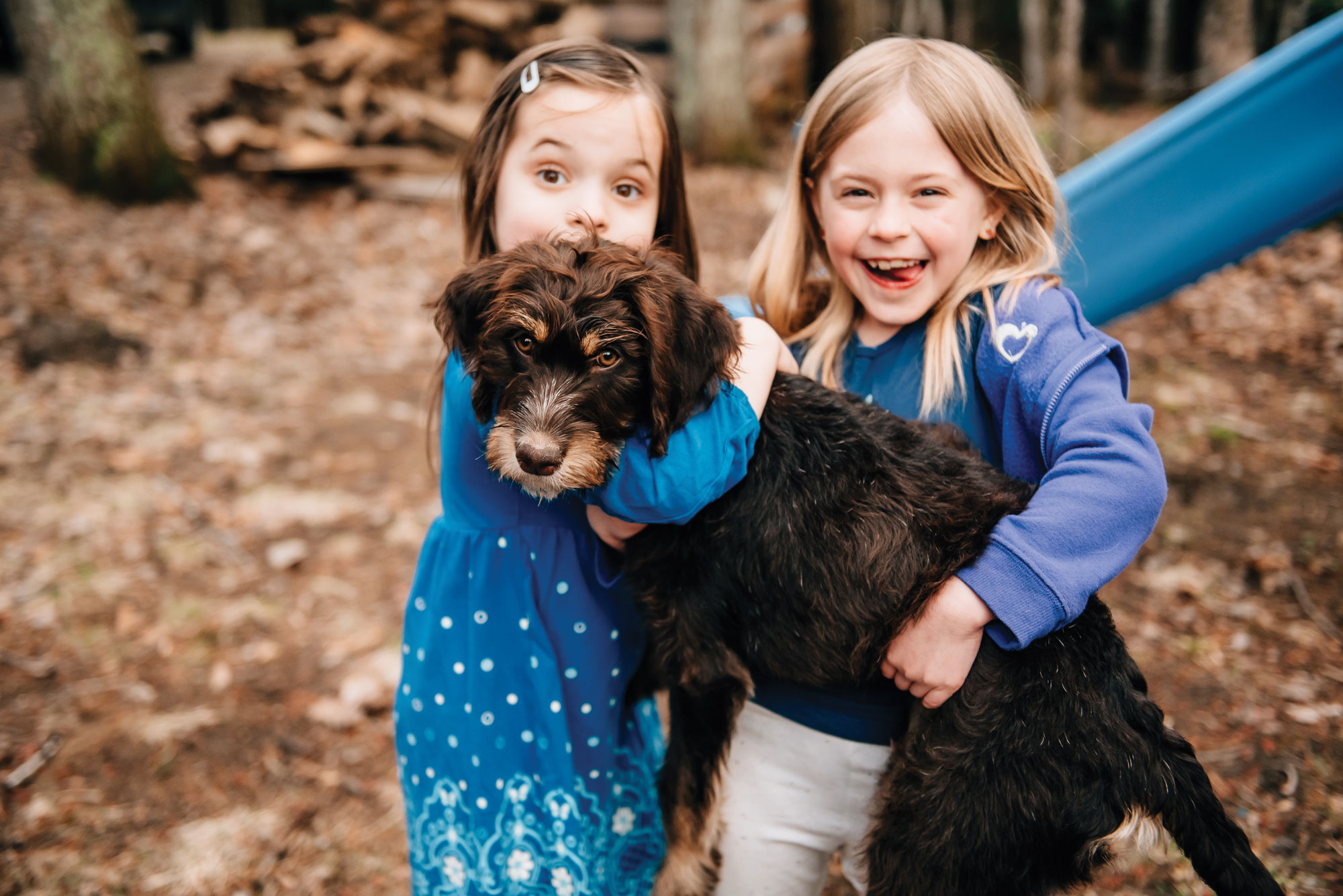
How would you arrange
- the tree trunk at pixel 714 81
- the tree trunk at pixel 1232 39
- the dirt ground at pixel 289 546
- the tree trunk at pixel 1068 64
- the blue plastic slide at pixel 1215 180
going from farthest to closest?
the tree trunk at pixel 714 81 → the tree trunk at pixel 1232 39 → the tree trunk at pixel 1068 64 → the blue plastic slide at pixel 1215 180 → the dirt ground at pixel 289 546

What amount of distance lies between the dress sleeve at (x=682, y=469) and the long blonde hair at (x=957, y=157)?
59 cm

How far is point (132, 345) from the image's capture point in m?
6.88

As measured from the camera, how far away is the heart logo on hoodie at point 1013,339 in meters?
2.17

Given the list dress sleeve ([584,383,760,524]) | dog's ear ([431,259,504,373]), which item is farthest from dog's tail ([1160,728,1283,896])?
dog's ear ([431,259,504,373])

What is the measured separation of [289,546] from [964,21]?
15.8 metres

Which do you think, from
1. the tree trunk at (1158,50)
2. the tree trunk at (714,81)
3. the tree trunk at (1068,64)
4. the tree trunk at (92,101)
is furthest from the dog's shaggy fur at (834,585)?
the tree trunk at (1158,50)

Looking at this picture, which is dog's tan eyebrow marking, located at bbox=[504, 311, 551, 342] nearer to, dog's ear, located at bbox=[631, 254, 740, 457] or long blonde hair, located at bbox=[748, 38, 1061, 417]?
dog's ear, located at bbox=[631, 254, 740, 457]

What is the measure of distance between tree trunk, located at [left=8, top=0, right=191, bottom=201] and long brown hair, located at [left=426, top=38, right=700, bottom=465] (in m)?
8.04

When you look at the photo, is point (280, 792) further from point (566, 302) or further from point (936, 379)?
point (936, 379)

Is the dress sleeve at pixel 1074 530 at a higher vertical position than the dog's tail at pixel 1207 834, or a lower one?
higher

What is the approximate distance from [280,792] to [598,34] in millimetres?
11519

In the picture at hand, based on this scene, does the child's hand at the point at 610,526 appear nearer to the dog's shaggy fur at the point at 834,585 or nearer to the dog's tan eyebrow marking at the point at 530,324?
the dog's shaggy fur at the point at 834,585

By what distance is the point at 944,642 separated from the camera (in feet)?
6.43

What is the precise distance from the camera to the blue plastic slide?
3.80 m
